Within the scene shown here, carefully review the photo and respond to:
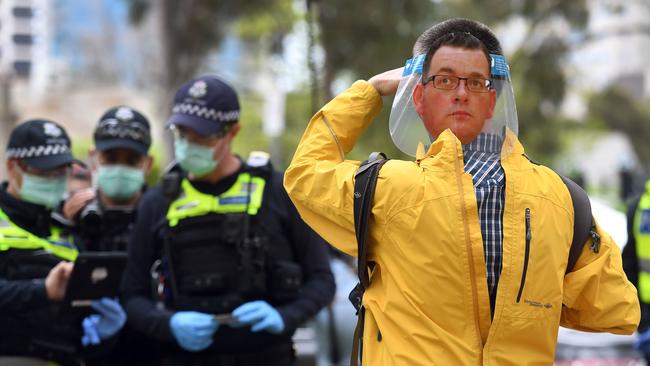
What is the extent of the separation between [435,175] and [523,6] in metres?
19.2

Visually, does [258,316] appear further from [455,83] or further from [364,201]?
[455,83]

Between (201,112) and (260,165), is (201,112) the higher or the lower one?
the higher one

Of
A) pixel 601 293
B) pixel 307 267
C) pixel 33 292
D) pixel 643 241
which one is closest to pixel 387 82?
pixel 601 293

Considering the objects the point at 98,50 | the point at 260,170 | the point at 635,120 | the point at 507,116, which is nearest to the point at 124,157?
the point at 260,170

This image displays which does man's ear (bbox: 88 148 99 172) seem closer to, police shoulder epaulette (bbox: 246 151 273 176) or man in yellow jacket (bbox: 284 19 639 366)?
police shoulder epaulette (bbox: 246 151 273 176)

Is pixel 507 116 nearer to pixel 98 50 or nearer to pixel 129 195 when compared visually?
pixel 129 195

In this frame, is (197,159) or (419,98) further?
(197,159)

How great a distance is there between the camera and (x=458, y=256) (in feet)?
8.18

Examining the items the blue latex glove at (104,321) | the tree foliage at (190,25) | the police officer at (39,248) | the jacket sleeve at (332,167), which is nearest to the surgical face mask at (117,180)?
the police officer at (39,248)

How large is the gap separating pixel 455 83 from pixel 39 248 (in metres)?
2.25

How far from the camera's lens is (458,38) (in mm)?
2703

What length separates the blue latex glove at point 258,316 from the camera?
397 centimetres

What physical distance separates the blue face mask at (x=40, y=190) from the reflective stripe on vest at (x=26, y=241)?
0.46 feet

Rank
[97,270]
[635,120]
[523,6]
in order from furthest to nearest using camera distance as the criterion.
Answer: [635,120] < [523,6] < [97,270]
